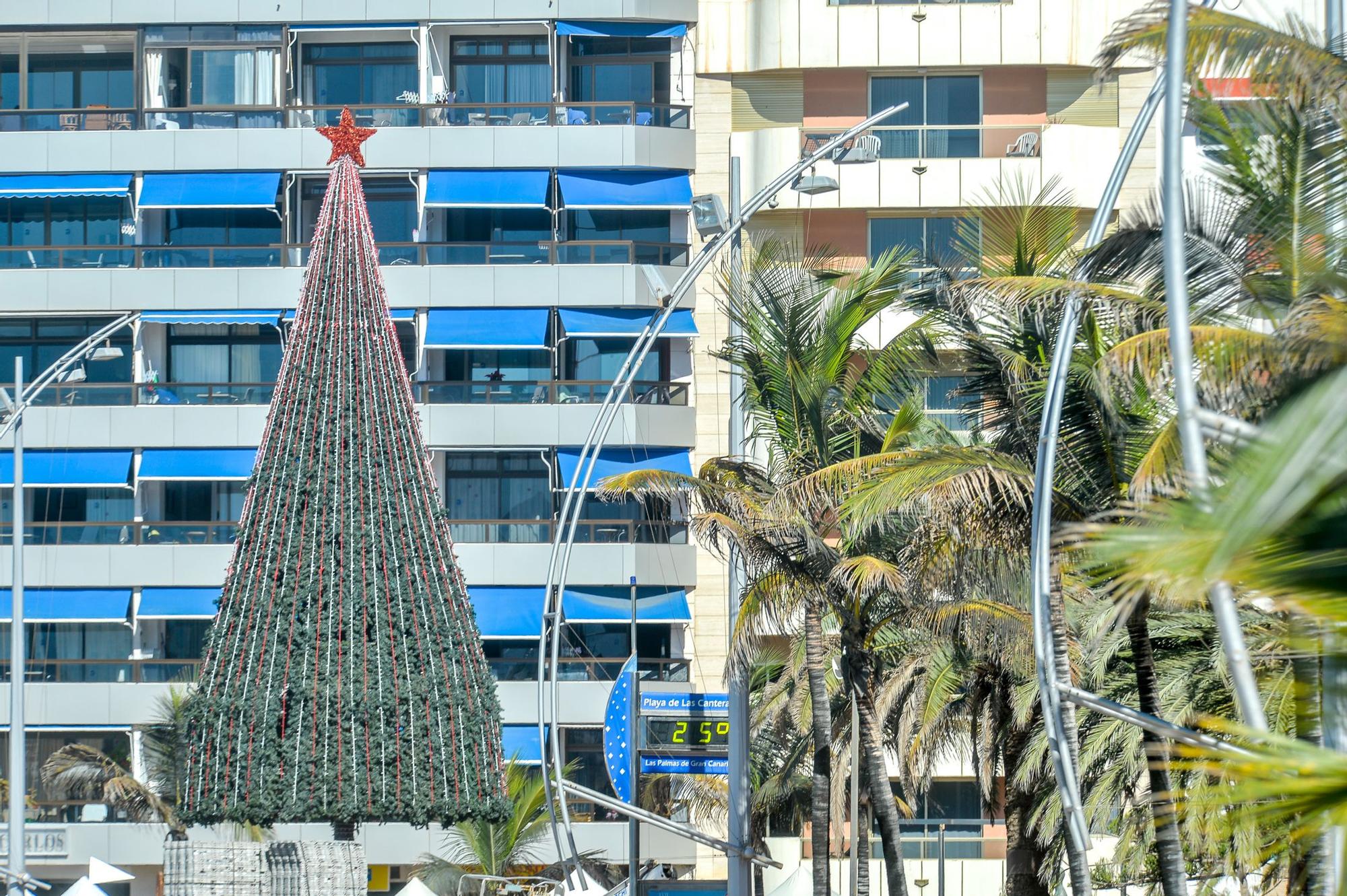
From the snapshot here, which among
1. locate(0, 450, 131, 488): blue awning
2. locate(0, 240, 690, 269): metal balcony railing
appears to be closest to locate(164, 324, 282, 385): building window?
locate(0, 240, 690, 269): metal balcony railing

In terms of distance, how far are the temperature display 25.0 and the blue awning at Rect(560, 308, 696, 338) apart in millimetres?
17354

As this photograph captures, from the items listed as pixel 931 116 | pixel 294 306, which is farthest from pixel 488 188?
pixel 931 116

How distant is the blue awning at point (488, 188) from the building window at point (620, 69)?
3.40m

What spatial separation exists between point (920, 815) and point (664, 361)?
11.0 metres

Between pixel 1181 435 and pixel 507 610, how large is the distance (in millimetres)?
30827

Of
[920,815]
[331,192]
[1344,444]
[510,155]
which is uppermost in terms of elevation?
[510,155]

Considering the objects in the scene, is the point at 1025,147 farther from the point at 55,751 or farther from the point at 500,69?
the point at 55,751

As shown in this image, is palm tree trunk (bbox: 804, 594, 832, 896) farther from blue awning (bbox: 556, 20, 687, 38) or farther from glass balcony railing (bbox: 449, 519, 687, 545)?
blue awning (bbox: 556, 20, 687, 38)

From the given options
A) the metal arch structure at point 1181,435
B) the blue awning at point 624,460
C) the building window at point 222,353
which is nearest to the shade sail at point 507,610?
the blue awning at point 624,460

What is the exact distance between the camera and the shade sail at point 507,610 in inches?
1559

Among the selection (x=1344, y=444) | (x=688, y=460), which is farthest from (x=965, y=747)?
(x=1344, y=444)

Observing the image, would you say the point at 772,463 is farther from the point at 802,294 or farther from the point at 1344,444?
the point at 1344,444

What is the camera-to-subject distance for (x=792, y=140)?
43.0 metres

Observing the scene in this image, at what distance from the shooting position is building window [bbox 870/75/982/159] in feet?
142
